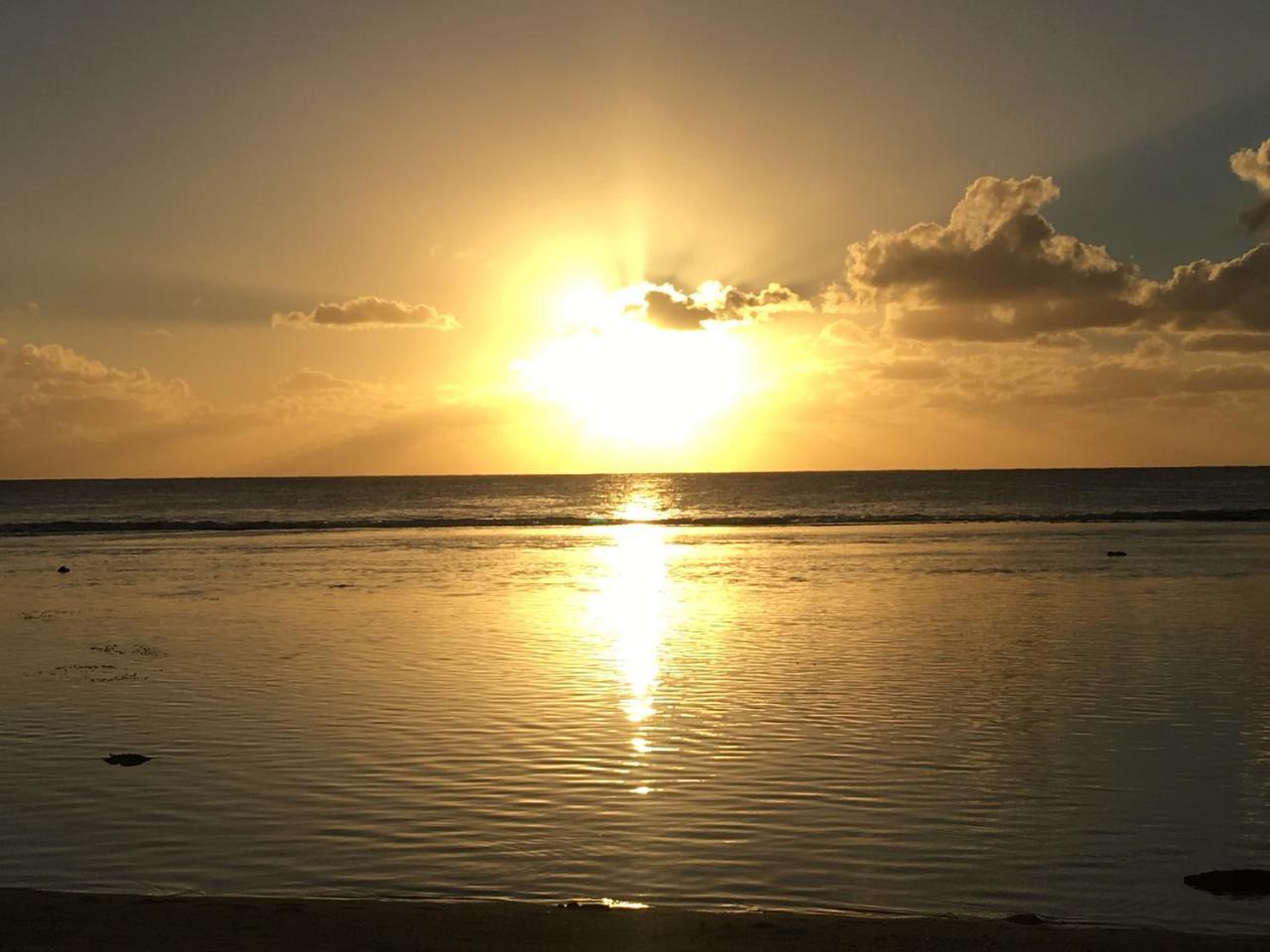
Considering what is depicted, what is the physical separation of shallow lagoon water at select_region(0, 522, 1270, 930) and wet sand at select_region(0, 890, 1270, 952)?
1.96ft

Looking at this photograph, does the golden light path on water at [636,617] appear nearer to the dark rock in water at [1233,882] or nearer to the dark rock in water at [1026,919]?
the dark rock in water at [1026,919]

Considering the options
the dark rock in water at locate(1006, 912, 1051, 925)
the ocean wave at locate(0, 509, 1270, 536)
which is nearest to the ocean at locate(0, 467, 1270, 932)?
the dark rock in water at locate(1006, 912, 1051, 925)

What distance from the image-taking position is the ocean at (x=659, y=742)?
11.0 metres

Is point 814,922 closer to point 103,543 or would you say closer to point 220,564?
point 220,564

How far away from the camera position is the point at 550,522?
10169 cm

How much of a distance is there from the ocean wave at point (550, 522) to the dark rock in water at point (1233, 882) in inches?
3112

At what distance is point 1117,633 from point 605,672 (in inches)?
471

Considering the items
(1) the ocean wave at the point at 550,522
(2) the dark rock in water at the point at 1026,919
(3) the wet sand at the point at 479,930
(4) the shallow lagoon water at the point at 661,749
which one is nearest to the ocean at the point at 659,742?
(4) the shallow lagoon water at the point at 661,749

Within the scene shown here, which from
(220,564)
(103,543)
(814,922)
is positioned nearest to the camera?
(814,922)

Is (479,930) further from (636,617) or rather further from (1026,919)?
(636,617)

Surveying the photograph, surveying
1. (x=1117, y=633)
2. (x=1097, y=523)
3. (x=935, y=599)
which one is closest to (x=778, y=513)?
(x=1097, y=523)

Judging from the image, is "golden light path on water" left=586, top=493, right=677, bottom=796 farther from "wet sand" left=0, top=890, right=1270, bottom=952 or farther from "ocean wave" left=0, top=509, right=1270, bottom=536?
"ocean wave" left=0, top=509, right=1270, bottom=536

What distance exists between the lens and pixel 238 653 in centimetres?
2486

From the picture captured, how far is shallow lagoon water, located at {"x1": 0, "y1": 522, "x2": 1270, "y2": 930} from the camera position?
11.0 meters
